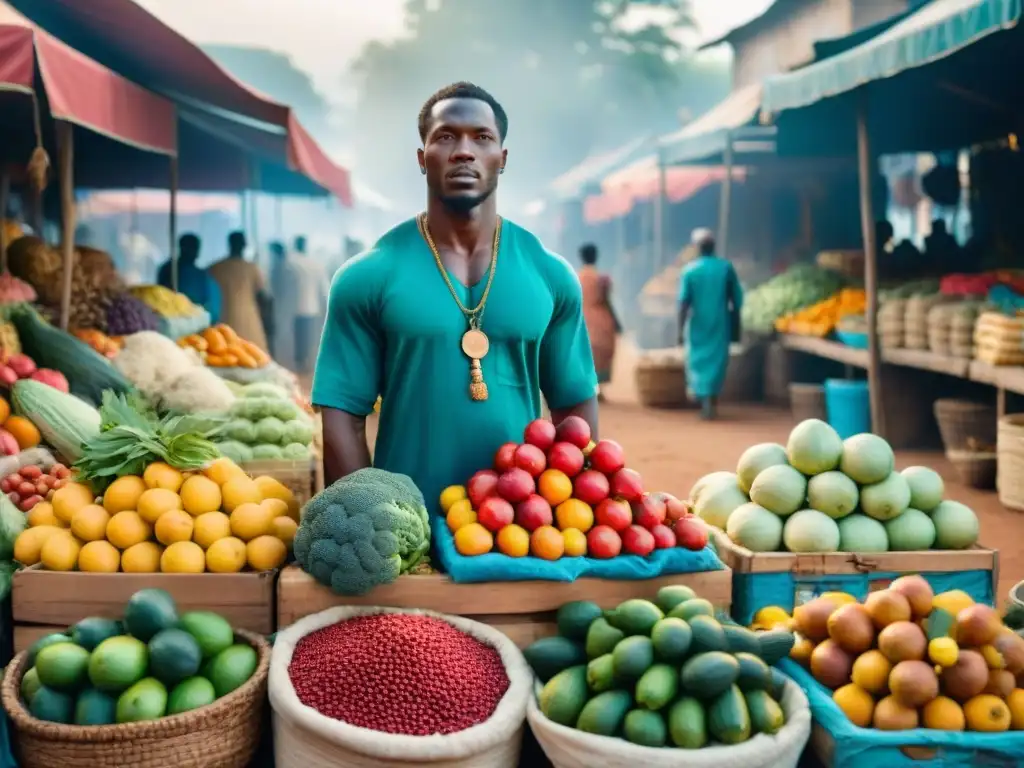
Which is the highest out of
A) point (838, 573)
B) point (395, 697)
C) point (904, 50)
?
point (904, 50)

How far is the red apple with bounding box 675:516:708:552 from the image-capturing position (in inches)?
125

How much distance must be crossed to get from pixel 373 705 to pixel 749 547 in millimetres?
1481

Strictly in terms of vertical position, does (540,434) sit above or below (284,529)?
above

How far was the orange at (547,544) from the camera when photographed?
10.0 ft

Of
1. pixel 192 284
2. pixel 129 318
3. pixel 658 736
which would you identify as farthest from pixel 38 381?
pixel 192 284

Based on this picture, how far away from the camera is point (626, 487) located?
323 centimetres

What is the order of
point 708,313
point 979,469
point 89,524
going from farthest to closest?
1. point 708,313
2. point 979,469
3. point 89,524

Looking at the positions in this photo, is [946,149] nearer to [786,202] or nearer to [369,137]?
[786,202]

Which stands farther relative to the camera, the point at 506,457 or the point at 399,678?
the point at 506,457

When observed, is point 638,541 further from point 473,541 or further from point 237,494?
point 237,494

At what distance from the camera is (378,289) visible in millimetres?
3258

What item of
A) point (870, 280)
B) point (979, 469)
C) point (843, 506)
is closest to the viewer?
point (843, 506)

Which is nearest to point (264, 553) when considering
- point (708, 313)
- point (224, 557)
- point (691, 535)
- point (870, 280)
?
point (224, 557)

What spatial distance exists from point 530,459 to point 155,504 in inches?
46.9
